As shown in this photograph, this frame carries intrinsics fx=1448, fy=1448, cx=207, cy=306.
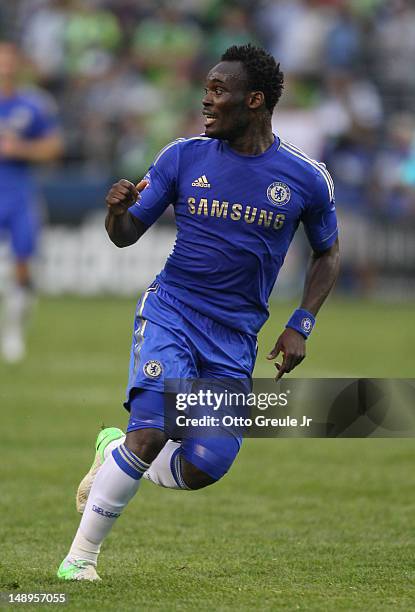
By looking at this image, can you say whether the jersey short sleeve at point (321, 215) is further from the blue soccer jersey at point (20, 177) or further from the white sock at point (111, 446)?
the blue soccer jersey at point (20, 177)

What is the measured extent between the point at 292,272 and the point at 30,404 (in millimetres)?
10076

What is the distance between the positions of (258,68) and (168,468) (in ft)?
5.44

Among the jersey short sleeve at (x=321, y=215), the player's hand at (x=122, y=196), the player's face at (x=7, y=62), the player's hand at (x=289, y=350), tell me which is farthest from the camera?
the player's face at (x=7, y=62)

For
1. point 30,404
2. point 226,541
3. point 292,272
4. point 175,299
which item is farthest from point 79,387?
point 292,272

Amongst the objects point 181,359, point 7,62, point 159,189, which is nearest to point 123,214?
point 159,189

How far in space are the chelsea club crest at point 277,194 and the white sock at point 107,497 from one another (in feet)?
3.81

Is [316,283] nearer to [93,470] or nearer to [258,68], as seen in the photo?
[258,68]

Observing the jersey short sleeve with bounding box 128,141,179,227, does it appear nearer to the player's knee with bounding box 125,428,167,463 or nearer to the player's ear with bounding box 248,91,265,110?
the player's ear with bounding box 248,91,265,110

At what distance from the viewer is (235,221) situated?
5816 millimetres

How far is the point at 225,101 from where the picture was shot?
5758mm

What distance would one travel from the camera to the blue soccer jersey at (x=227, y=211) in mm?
5812

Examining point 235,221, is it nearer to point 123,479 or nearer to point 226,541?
point 123,479

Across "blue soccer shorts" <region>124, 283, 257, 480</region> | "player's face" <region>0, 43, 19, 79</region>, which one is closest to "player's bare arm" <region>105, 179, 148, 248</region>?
"blue soccer shorts" <region>124, 283, 257, 480</region>

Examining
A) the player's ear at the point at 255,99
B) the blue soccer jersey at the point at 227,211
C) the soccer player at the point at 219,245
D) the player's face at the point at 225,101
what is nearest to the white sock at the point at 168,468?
the soccer player at the point at 219,245
